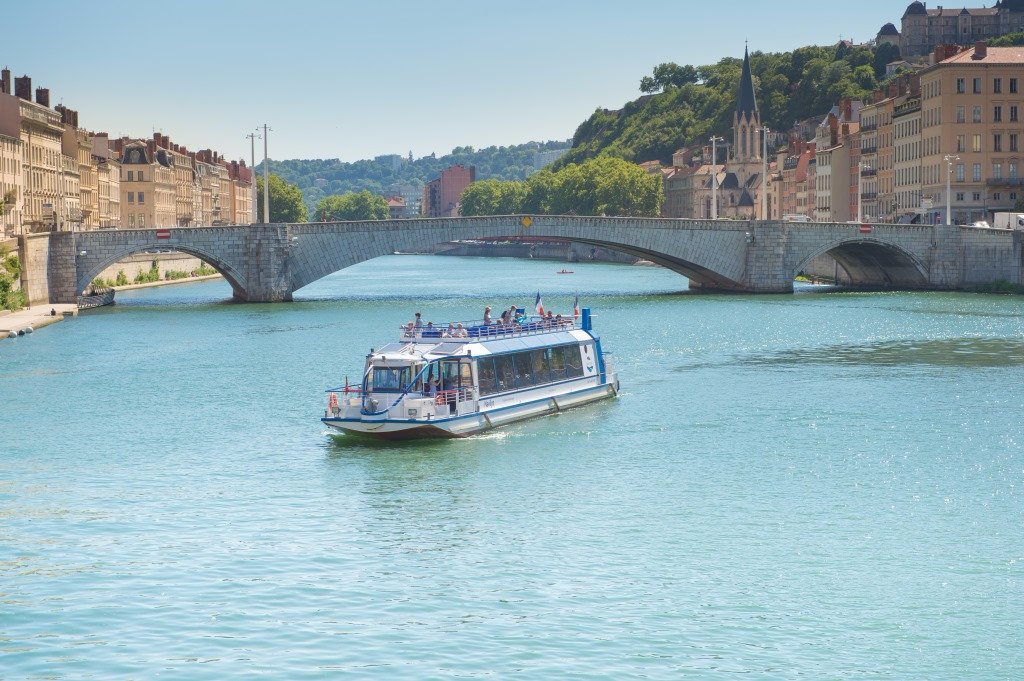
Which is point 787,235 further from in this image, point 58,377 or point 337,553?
point 337,553

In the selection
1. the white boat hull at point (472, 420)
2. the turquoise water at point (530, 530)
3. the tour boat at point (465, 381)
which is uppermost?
the tour boat at point (465, 381)

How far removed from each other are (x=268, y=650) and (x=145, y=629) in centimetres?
201

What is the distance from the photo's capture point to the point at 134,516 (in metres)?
29.7

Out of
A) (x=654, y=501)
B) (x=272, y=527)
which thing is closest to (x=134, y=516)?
(x=272, y=527)

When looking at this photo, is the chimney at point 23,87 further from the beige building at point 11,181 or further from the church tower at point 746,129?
the church tower at point 746,129

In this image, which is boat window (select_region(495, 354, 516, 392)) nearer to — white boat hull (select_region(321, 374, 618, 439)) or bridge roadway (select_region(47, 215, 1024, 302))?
white boat hull (select_region(321, 374, 618, 439))

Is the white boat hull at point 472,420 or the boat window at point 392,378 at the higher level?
the boat window at point 392,378

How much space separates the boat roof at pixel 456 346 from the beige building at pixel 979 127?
227 feet

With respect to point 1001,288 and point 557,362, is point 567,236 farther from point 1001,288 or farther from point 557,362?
point 557,362

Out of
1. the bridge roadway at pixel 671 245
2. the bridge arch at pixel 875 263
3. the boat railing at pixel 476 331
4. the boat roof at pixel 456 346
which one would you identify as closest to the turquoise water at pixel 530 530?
the boat roof at pixel 456 346

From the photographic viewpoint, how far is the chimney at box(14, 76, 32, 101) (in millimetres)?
104438

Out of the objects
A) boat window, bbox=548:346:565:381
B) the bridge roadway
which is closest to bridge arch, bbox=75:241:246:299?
the bridge roadway

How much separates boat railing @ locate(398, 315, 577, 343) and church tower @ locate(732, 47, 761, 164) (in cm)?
14483

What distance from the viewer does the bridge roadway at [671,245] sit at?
3487 inches
